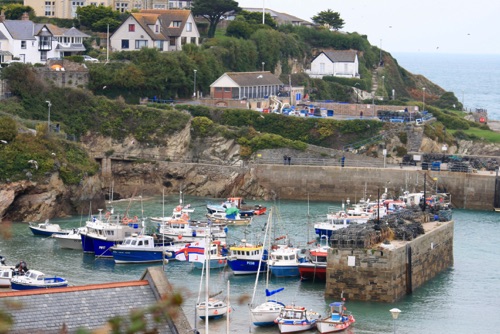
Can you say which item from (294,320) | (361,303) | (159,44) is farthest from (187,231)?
(159,44)

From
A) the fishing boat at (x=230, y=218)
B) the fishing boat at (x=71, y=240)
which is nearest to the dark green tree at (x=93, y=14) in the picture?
the fishing boat at (x=230, y=218)

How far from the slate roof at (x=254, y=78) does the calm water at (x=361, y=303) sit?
23884 mm

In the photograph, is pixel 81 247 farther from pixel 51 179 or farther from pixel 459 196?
pixel 459 196

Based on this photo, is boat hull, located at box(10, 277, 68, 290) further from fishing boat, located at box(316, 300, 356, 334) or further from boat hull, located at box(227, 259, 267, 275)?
fishing boat, located at box(316, 300, 356, 334)

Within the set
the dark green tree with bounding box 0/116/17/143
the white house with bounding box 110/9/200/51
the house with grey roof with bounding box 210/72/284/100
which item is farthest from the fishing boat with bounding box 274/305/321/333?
the white house with bounding box 110/9/200/51

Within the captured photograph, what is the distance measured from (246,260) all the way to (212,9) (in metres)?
54.3

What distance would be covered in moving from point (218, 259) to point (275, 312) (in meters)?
10.3

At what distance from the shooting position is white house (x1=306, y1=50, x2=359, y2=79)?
9794 centimetres

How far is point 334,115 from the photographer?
83.1m

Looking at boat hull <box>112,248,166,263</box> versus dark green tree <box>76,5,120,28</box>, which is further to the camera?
dark green tree <box>76,5,120,28</box>

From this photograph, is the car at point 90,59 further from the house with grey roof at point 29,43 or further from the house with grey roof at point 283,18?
the house with grey roof at point 283,18

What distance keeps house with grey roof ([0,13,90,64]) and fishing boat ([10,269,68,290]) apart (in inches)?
1634

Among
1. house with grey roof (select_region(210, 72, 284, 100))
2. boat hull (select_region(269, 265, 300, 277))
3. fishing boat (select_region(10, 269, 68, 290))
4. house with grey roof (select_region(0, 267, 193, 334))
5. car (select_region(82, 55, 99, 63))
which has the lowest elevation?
Answer: boat hull (select_region(269, 265, 300, 277))

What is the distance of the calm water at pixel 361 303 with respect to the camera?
3738 centimetres
